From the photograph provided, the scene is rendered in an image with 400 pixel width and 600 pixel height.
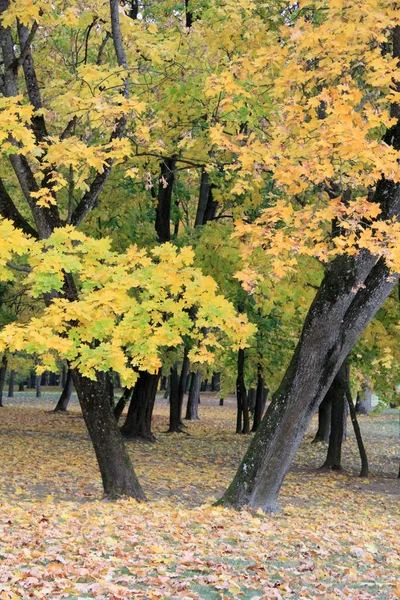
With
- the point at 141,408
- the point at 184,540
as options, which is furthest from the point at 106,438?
the point at 141,408

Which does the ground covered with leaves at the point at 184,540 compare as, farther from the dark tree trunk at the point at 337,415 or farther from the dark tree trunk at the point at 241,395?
the dark tree trunk at the point at 241,395

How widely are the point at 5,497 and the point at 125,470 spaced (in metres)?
1.86

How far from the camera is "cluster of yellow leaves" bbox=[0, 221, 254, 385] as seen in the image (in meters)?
7.88

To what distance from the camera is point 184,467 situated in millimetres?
15867

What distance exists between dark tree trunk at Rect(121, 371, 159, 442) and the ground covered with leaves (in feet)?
13.1

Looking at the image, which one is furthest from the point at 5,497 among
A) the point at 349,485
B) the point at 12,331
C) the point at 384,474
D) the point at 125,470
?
the point at 384,474

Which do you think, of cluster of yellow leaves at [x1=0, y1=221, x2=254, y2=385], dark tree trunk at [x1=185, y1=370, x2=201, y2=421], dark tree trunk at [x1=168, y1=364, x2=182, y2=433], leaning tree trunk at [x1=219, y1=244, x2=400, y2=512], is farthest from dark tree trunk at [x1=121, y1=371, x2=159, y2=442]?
dark tree trunk at [x1=185, y1=370, x2=201, y2=421]

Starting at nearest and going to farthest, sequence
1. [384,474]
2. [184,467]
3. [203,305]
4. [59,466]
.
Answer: [203,305]
[59,466]
[184,467]
[384,474]

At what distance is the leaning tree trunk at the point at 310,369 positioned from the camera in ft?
30.5

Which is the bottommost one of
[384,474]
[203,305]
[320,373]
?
[384,474]

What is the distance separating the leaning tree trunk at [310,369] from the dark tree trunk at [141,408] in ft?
32.5

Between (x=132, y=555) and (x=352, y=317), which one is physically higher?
(x=352, y=317)

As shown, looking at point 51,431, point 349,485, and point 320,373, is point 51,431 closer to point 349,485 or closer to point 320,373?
point 349,485

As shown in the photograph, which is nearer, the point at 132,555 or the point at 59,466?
the point at 132,555
